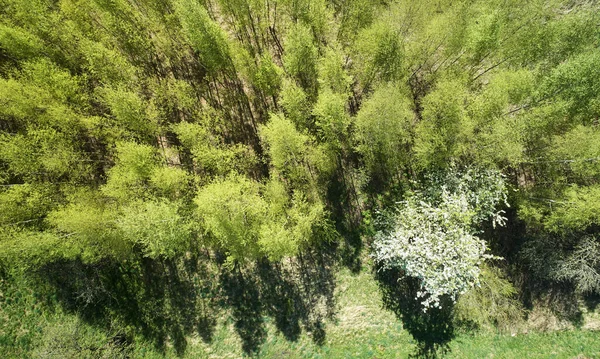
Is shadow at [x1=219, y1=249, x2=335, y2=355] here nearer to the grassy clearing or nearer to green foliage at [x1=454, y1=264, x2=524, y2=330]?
the grassy clearing

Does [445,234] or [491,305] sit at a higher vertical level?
[445,234]

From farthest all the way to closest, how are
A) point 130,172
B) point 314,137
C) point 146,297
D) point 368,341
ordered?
point 146,297, point 368,341, point 314,137, point 130,172

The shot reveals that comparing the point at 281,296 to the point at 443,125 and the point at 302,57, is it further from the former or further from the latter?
the point at 302,57

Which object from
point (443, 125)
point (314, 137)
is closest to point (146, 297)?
point (314, 137)

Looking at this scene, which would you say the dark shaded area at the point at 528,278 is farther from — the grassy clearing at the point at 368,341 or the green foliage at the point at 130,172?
the green foliage at the point at 130,172

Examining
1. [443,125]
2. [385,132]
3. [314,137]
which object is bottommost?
[443,125]

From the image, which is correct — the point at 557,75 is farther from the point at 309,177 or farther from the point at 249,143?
the point at 249,143

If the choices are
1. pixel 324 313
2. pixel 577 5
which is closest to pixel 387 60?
pixel 577 5
